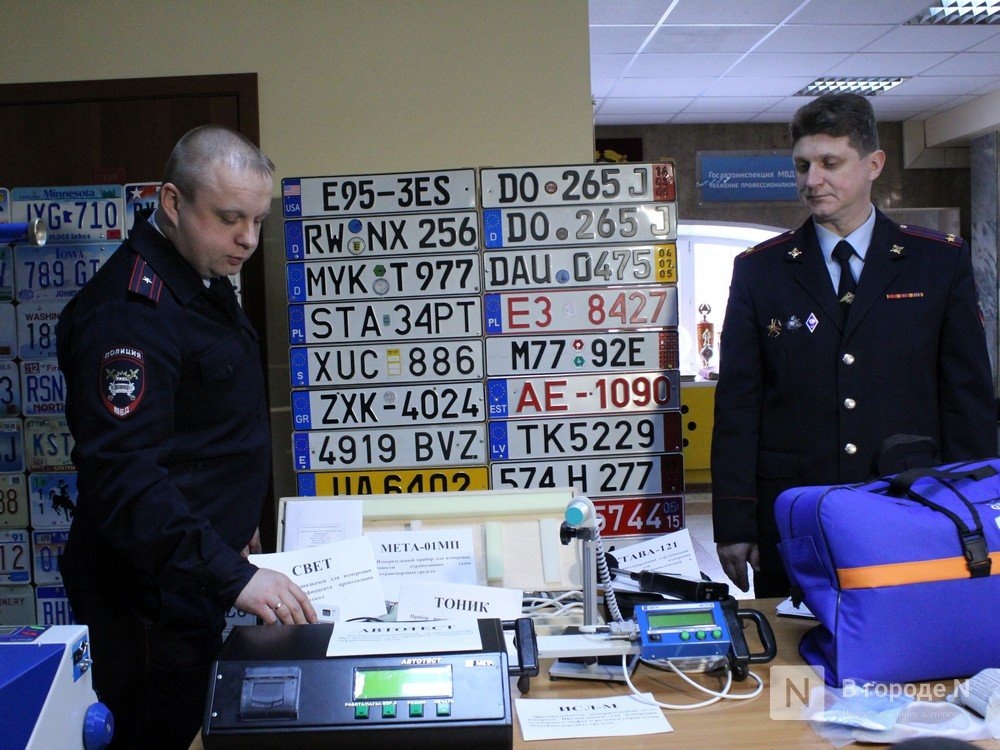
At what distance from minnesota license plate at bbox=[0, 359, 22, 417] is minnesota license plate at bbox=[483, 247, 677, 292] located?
5.66 ft

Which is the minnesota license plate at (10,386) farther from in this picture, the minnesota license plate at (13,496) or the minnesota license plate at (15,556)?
the minnesota license plate at (15,556)

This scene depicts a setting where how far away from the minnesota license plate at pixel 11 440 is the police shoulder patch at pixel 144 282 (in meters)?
1.86

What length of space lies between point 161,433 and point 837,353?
1519mm

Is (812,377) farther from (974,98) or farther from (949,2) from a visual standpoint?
(974,98)

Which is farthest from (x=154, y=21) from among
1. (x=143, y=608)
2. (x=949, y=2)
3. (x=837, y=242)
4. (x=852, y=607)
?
(x=949, y=2)

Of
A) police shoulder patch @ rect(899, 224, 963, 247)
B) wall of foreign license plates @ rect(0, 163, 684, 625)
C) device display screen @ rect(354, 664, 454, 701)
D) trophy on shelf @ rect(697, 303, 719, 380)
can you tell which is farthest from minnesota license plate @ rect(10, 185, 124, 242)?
trophy on shelf @ rect(697, 303, 719, 380)

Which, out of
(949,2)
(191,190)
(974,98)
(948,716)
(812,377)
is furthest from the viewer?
(974,98)

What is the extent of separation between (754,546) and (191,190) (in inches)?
59.9

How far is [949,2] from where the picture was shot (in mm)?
5805

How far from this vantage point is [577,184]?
3.12 metres

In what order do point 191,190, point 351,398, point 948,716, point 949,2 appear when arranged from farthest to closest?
1. point 949,2
2. point 351,398
3. point 191,190
4. point 948,716

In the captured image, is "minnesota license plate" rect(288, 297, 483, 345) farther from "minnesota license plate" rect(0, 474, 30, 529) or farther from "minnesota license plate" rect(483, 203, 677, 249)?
"minnesota license plate" rect(0, 474, 30, 529)

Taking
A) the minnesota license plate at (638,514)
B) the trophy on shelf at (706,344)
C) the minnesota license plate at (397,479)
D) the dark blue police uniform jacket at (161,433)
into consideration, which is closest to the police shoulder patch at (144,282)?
the dark blue police uniform jacket at (161,433)

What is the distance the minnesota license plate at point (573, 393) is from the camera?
315 cm
